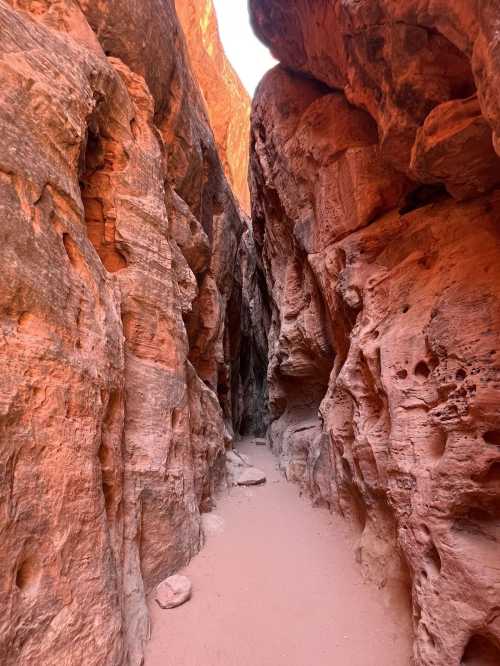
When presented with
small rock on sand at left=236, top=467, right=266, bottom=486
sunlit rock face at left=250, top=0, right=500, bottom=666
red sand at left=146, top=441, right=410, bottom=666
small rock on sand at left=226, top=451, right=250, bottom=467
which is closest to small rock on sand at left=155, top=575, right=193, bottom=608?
red sand at left=146, top=441, right=410, bottom=666

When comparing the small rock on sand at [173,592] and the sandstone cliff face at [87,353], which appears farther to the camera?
the small rock on sand at [173,592]

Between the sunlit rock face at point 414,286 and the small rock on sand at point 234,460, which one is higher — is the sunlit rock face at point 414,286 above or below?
above

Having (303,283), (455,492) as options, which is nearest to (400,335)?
(455,492)

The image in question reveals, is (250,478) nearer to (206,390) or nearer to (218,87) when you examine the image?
(206,390)

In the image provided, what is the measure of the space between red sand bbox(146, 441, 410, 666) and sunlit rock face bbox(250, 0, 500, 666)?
15.7 inches

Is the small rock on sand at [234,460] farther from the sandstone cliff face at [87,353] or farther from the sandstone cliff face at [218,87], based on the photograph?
the sandstone cliff face at [218,87]

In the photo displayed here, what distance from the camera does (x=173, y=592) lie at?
3785 mm

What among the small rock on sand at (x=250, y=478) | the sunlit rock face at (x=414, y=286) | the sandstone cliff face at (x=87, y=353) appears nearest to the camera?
the sandstone cliff face at (x=87, y=353)

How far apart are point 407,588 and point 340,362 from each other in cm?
427

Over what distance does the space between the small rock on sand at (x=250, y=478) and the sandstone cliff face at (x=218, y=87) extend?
2458 cm

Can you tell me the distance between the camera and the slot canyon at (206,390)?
273 cm

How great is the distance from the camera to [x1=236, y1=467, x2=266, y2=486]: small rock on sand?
8.18m

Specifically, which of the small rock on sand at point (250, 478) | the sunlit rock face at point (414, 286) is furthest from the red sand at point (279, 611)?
the small rock on sand at point (250, 478)

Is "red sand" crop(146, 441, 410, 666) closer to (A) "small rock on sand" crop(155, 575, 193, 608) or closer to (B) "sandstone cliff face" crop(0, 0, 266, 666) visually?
(A) "small rock on sand" crop(155, 575, 193, 608)
